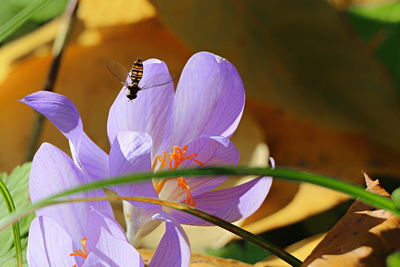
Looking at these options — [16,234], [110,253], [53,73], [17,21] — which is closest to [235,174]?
[110,253]

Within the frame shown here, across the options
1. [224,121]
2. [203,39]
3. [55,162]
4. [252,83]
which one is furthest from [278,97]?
[55,162]

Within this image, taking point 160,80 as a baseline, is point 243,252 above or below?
below

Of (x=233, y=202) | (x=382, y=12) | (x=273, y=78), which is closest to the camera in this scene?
(x=233, y=202)

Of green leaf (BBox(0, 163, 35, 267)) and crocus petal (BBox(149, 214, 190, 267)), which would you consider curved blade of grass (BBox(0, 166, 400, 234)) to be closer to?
crocus petal (BBox(149, 214, 190, 267))

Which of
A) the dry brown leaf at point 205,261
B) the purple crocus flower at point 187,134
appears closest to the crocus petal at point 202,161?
the purple crocus flower at point 187,134

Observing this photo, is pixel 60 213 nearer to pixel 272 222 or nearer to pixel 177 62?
pixel 272 222

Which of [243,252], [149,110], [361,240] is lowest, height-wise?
[243,252]

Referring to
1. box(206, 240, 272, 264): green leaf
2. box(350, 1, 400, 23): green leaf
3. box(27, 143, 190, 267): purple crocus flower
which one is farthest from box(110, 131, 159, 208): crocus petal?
box(350, 1, 400, 23): green leaf

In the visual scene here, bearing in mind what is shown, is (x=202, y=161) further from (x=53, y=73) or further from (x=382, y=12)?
(x=382, y=12)
